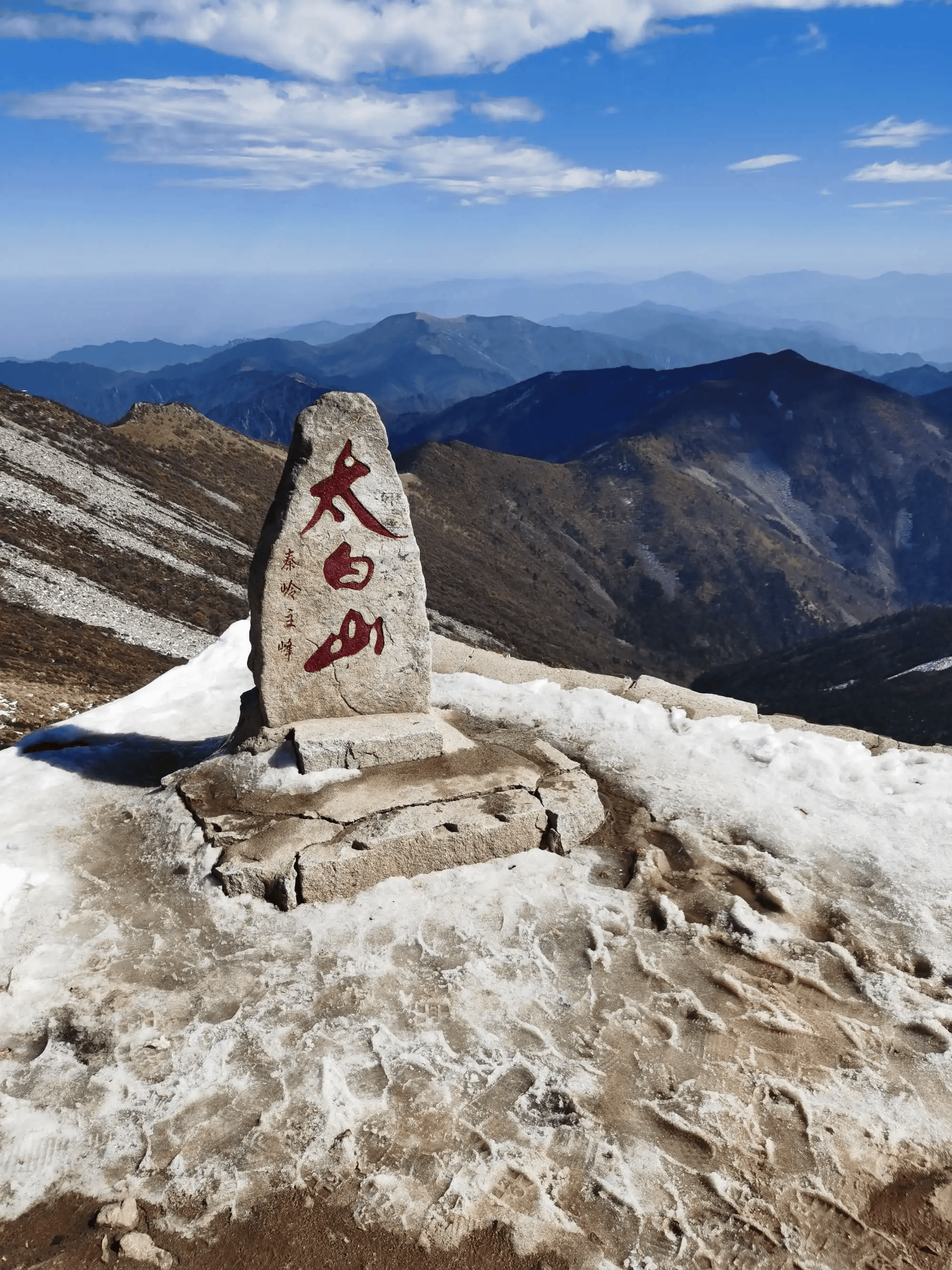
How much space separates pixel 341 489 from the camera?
10148 millimetres

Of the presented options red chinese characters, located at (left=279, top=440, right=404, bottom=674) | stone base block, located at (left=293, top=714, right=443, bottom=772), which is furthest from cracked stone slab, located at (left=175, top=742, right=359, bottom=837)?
red chinese characters, located at (left=279, top=440, right=404, bottom=674)

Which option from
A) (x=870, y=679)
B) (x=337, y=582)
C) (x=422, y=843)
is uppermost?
(x=337, y=582)

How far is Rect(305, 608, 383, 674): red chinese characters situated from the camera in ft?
34.2

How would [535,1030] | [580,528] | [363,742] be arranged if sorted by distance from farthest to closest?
[580,528] < [363,742] < [535,1030]

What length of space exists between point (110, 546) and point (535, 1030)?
126 feet

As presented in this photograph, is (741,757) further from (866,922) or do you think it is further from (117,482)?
(117,482)

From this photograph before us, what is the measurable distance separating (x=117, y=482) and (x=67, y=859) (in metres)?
43.7

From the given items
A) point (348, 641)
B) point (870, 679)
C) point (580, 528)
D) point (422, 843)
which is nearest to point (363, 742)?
point (348, 641)

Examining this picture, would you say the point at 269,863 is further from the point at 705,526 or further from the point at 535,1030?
the point at 705,526

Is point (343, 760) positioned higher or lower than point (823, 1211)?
higher

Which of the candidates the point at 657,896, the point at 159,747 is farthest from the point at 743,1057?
the point at 159,747

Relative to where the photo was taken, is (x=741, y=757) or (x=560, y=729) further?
(x=560, y=729)

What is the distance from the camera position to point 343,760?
9961mm

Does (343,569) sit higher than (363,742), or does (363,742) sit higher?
(343,569)
